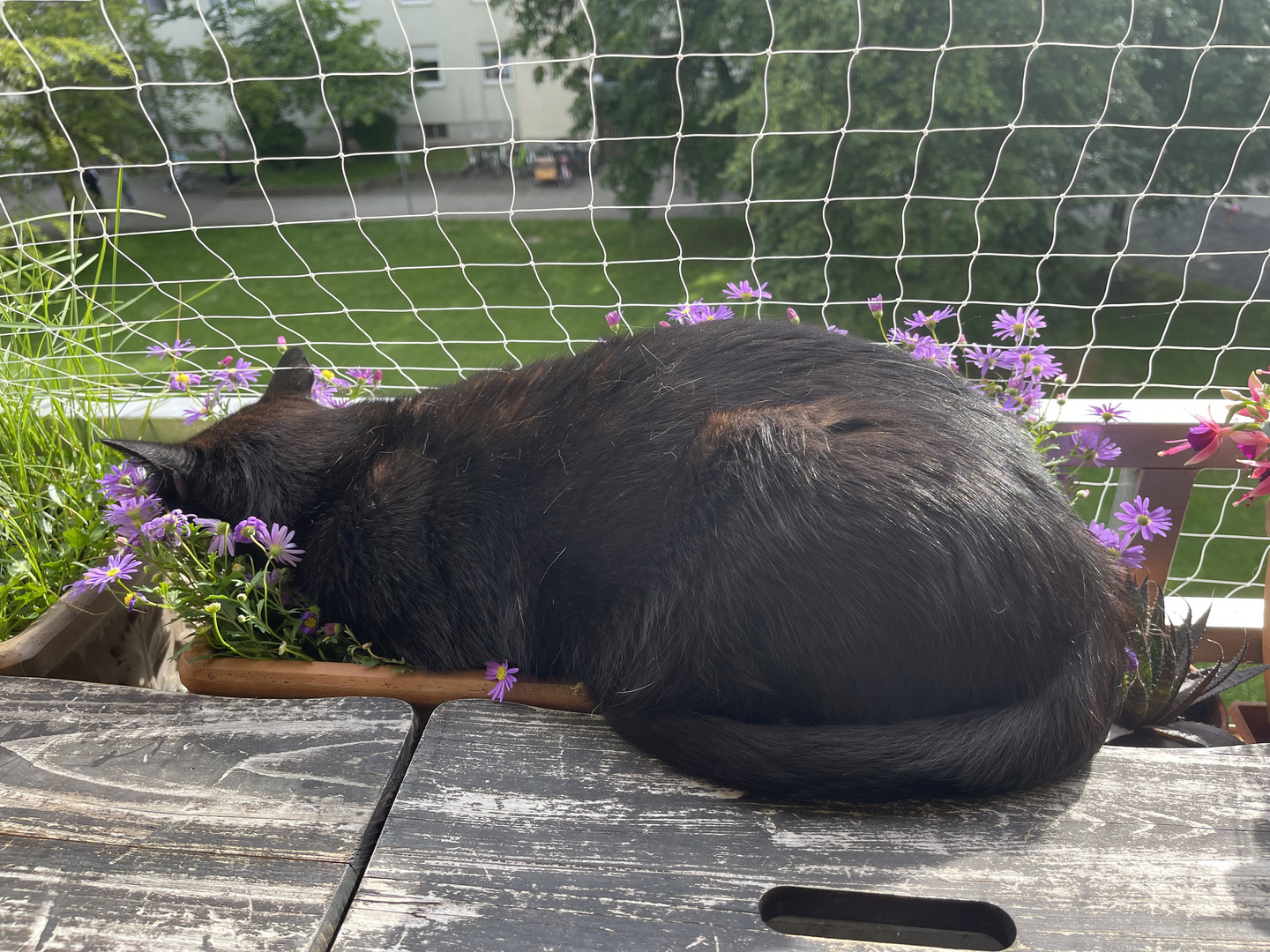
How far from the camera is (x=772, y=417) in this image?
41.5 inches

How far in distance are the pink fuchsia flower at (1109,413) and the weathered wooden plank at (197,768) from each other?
1125 mm

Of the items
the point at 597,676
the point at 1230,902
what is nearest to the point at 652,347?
the point at 597,676

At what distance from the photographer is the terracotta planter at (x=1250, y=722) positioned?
1.43 metres

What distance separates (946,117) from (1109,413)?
256 cm

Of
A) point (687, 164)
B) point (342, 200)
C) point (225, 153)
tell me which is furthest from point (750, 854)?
point (342, 200)

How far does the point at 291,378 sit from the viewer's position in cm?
149

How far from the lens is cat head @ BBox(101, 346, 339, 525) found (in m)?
1.21

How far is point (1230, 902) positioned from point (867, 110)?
3.36m

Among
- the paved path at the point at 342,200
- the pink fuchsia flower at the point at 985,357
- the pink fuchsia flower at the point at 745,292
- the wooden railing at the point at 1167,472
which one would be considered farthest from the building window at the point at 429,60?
the pink fuchsia flower at the point at 985,357

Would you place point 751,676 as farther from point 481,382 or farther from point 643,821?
point 481,382

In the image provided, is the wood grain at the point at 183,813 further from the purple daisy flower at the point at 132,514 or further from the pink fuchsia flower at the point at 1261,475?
the pink fuchsia flower at the point at 1261,475

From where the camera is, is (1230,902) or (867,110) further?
(867,110)

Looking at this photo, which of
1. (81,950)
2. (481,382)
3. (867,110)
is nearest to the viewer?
(81,950)

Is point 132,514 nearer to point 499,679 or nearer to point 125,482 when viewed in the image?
point 125,482
